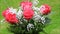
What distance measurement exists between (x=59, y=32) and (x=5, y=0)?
149 inches

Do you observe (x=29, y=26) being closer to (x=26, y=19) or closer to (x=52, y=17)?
(x=26, y=19)

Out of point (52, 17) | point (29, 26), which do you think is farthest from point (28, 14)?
point (52, 17)

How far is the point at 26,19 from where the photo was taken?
4.90 meters

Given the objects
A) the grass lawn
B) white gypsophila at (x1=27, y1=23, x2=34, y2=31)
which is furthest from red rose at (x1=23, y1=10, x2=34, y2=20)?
the grass lawn

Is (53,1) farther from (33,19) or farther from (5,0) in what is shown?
(33,19)

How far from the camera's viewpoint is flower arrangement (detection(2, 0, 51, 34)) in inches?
191

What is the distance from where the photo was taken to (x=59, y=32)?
8.52m

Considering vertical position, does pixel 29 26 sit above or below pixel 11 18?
below

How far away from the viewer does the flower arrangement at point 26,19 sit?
191 inches

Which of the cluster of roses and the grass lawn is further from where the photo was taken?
the grass lawn

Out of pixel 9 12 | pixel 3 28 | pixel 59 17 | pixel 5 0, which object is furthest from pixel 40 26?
pixel 5 0

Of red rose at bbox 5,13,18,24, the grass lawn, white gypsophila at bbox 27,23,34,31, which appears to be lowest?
white gypsophila at bbox 27,23,34,31

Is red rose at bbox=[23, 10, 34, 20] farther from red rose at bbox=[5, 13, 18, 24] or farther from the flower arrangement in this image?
red rose at bbox=[5, 13, 18, 24]

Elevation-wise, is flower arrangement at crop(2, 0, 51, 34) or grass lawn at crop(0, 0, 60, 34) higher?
grass lawn at crop(0, 0, 60, 34)
